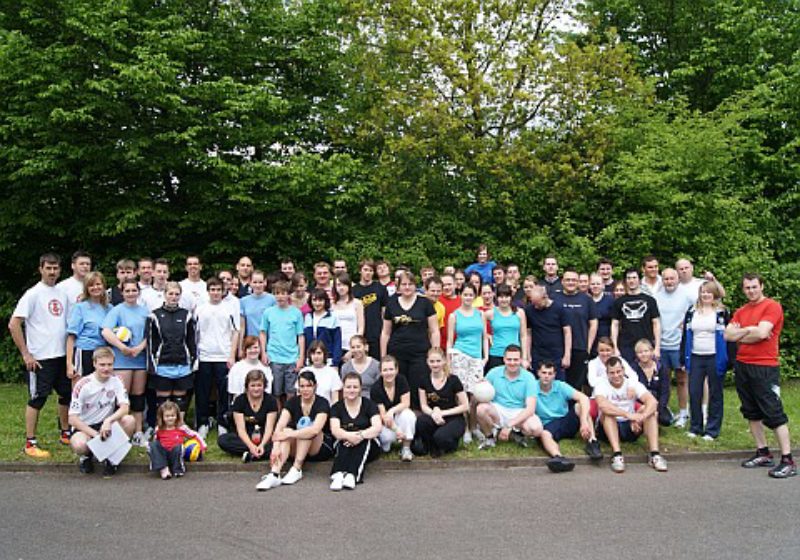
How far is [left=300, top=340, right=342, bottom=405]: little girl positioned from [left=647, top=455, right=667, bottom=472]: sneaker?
355cm

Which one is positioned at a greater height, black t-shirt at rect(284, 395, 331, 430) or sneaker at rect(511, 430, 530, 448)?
black t-shirt at rect(284, 395, 331, 430)

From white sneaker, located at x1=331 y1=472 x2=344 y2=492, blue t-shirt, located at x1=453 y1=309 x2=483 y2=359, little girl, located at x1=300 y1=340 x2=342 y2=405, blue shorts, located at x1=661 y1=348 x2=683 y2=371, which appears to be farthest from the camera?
blue shorts, located at x1=661 y1=348 x2=683 y2=371

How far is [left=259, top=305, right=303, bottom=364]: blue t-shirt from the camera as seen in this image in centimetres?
814

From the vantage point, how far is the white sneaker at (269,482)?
21.2 feet

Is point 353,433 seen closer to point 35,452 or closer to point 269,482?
point 269,482

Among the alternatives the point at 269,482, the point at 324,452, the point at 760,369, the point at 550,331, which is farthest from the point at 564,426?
the point at 269,482

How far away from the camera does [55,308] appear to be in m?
7.70

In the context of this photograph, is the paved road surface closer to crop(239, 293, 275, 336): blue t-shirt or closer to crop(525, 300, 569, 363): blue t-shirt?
crop(525, 300, 569, 363): blue t-shirt

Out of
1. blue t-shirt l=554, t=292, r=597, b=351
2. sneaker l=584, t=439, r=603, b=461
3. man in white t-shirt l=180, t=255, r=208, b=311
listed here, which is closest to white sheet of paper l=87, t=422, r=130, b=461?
man in white t-shirt l=180, t=255, r=208, b=311

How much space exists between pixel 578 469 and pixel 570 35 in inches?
483

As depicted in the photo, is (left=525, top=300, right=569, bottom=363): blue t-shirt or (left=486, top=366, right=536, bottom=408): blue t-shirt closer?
(left=486, top=366, right=536, bottom=408): blue t-shirt

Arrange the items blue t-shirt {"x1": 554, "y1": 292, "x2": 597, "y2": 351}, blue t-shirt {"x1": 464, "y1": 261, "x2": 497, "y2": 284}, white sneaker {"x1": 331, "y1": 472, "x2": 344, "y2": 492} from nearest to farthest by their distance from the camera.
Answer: white sneaker {"x1": 331, "y1": 472, "x2": 344, "y2": 492}
blue t-shirt {"x1": 554, "y1": 292, "x2": 597, "y2": 351}
blue t-shirt {"x1": 464, "y1": 261, "x2": 497, "y2": 284}

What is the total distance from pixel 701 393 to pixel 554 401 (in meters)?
1.88

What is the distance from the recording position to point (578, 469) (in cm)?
721
